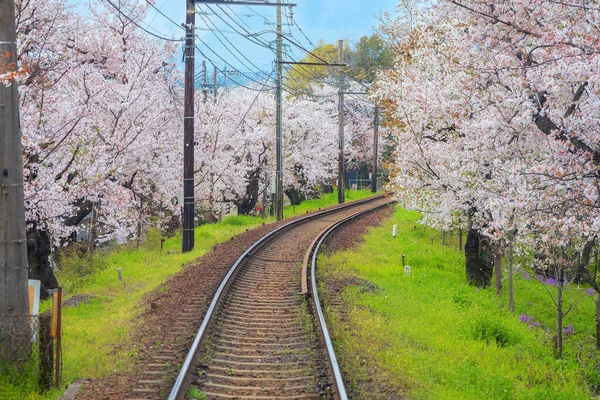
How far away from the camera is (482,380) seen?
8.74 meters

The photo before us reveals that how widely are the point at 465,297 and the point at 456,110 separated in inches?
193

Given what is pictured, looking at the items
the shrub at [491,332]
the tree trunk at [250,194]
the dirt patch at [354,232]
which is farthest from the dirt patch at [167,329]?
the tree trunk at [250,194]

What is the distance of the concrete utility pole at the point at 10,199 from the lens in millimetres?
7777

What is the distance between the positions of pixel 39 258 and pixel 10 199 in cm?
823

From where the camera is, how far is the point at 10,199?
7852 mm

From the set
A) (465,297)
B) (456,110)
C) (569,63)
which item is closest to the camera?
(569,63)

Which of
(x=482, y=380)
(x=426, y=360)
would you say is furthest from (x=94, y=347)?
(x=482, y=380)

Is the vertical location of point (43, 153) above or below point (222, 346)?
above

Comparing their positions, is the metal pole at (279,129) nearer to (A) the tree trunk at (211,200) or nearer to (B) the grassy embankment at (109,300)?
(A) the tree trunk at (211,200)

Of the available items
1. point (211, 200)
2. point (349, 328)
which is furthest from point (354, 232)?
point (349, 328)

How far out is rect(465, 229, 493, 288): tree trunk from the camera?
706 inches

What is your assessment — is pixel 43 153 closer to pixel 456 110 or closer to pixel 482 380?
pixel 456 110

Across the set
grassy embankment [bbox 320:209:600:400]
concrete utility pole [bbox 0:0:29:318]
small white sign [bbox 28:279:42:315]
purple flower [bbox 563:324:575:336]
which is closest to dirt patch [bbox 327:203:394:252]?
grassy embankment [bbox 320:209:600:400]

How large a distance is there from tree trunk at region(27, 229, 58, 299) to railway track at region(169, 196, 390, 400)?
5084mm
